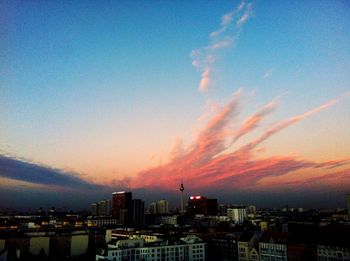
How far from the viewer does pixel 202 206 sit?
170 feet

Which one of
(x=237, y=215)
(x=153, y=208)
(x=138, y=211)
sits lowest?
(x=237, y=215)

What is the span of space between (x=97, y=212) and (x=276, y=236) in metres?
50.3

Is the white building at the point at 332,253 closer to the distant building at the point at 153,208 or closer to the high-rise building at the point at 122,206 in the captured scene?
the high-rise building at the point at 122,206

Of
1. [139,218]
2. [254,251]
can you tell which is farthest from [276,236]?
[139,218]

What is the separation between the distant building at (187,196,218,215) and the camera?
5141 centimetres

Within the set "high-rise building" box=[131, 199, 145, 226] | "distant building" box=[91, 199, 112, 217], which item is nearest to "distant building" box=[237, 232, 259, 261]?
"high-rise building" box=[131, 199, 145, 226]

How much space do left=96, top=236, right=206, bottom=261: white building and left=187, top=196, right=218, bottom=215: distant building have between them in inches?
1345

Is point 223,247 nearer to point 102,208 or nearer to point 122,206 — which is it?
point 122,206

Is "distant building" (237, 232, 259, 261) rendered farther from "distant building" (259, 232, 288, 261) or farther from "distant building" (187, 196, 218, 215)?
"distant building" (187, 196, 218, 215)

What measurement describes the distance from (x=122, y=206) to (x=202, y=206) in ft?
42.4

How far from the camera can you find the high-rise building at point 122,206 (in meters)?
42.9

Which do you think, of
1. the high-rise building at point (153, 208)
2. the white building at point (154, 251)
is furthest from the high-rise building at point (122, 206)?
the white building at point (154, 251)

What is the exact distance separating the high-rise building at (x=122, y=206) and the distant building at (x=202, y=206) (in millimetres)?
11644

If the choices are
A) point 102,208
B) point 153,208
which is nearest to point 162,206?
point 153,208
